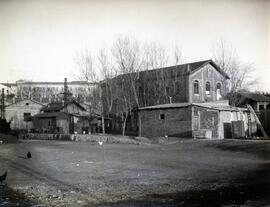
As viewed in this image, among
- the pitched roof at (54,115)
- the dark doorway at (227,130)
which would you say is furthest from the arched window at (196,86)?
the pitched roof at (54,115)

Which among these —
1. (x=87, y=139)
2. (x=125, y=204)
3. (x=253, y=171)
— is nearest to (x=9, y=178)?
(x=125, y=204)

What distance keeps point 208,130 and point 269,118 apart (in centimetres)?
202

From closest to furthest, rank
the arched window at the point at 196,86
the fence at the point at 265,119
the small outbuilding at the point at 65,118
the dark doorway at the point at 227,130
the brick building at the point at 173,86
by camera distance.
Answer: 1. the fence at the point at 265,119
2. the dark doorway at the point at 227,130
3. the brick building at the point at 173,86
4. the arched window at the point at 196,86
5. the small outbuilding at the point at 65,118

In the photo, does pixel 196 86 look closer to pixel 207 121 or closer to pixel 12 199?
pixel 207 121

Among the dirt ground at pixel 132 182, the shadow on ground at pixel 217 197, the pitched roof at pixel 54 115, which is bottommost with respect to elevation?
the shadow on ground at pixel 217 197

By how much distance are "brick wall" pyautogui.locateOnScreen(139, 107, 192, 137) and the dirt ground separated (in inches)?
265

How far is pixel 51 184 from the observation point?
439 centimetres

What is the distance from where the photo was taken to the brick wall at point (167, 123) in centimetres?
1320

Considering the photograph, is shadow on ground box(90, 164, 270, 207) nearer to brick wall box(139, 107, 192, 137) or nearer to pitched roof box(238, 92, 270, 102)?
brick wall box(139, 107, 192, 137)

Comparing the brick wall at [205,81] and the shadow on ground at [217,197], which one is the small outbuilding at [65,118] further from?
the shadow on ground at [217,197]

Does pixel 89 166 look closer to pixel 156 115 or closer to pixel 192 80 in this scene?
pixel 156 115

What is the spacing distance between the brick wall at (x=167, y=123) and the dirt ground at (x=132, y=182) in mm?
6739

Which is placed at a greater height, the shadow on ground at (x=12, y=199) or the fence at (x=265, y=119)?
the fence at (x=265, y=119)

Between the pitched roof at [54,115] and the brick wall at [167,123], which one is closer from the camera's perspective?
the brick wall at [167,123]
